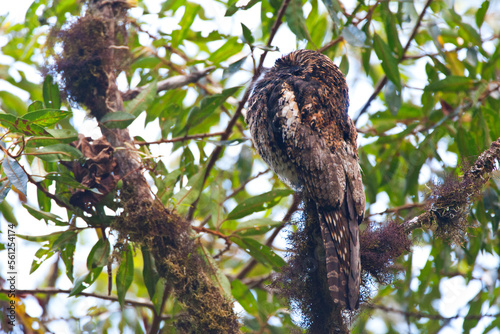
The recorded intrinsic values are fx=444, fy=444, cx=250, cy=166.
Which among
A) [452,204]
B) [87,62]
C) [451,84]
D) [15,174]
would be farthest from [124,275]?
[451,84]

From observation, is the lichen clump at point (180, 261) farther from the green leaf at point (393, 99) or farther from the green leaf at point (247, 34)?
the green leaf at point (393, 99)

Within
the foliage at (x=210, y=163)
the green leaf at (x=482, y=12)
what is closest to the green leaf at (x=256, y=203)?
the foliage at (x=210, y=163)

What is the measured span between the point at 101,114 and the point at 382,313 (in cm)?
269

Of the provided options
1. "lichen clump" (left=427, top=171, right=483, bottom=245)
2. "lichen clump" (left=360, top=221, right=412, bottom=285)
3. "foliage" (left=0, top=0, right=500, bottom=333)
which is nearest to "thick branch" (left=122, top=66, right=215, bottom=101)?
"foliage" (left=0, top=0, right=500, bottom=333)

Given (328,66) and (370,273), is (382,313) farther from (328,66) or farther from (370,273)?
(328,66)

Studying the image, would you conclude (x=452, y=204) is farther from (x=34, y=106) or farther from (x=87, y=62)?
(x=87, y=62)

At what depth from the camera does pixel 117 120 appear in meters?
2.48

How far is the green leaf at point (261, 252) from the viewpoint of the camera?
2.80 meters

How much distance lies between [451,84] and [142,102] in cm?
210

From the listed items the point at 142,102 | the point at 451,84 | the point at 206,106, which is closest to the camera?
the point at 142,102

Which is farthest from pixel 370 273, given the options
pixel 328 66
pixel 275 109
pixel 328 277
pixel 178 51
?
pixel 178 51

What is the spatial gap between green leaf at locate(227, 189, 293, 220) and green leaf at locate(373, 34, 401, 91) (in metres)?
1.02

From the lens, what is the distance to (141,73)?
3.81 meters

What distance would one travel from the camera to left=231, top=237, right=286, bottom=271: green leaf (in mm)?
2799
